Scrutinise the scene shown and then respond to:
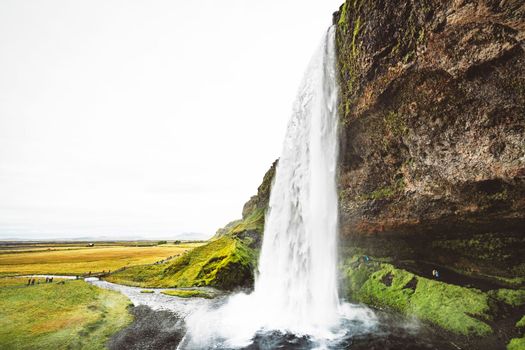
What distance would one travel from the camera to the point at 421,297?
2022cm

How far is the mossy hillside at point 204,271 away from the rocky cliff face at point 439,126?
17.5m

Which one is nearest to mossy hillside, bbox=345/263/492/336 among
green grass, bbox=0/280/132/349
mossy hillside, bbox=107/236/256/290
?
mossy hillside, bbox=107/236/256/290

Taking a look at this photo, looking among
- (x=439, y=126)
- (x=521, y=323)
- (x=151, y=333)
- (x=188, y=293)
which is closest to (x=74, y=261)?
(x=188, y=293)

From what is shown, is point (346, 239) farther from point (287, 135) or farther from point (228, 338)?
point (228, 338)

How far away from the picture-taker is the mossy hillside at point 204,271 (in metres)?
35.0

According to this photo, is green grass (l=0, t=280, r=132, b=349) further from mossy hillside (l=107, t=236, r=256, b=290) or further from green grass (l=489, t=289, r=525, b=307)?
green grass (l=489, t=289, r=525, b=307)

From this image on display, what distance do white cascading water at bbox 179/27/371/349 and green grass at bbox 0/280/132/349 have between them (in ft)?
20.2

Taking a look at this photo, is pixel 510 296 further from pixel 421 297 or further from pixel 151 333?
pixel 151 333

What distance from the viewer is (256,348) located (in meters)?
15.5

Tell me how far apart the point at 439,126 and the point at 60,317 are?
3056 centimetres

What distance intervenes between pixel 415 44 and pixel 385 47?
2610 mm

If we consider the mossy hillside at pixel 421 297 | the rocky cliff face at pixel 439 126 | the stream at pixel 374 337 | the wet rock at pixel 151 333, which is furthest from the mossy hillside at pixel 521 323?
the wet rock at pixel 151 333

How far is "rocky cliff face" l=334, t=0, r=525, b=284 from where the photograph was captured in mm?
15023

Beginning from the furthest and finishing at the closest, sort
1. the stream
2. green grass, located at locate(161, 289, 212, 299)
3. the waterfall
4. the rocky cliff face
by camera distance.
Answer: green grass, located at locate(161, 289, 212, 299) < the waterfall < the stream < the rocky cliff face
